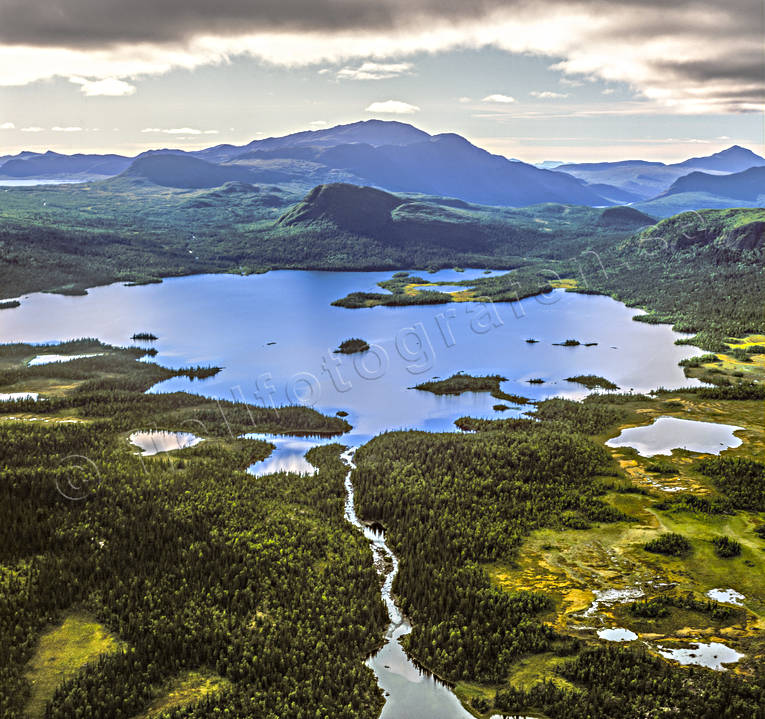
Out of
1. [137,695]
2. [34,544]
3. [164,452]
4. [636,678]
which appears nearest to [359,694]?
[137,695]

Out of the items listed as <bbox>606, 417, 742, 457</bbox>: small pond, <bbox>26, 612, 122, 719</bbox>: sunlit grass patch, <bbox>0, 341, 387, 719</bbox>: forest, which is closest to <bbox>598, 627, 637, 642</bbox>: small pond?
<bbox>0, 341, 387, 719</bbox>: forest

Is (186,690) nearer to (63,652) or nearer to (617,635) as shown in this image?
(63,652)

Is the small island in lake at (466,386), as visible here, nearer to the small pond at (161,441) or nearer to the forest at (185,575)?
the forest at (185,575)

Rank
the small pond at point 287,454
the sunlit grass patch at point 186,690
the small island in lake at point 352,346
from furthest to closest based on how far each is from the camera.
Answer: the small island in lake at point 352,346
the small pond at point 287,454
the sunlit grass patch at point 186,690

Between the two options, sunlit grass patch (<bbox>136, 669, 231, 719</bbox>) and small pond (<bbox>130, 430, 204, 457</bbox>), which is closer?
sunlit grass patch (<bbox>136, 669, 231, 719</bbox>)

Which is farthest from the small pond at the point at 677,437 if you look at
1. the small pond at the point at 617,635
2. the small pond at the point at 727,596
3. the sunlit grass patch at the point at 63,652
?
the sunlit grass patch at the point at 63,652

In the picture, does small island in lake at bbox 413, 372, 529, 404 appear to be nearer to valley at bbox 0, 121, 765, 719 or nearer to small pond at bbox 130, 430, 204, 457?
valley at bbox 0, 121, 765, 719

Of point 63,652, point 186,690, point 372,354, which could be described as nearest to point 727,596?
point 186,690
